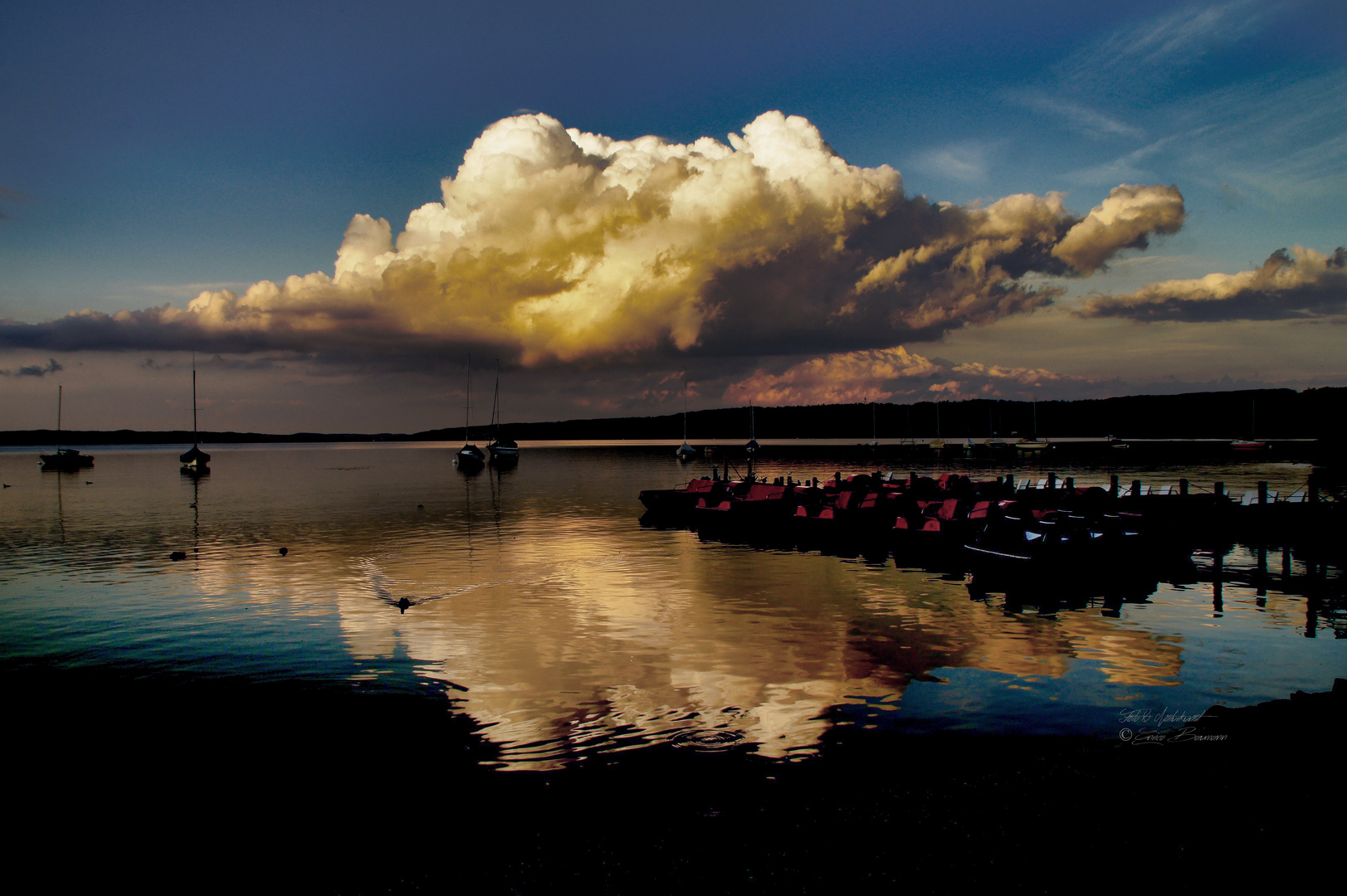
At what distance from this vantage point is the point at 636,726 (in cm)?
1366

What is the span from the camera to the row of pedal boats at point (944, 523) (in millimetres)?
27781

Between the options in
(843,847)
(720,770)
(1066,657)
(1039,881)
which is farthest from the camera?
(1066,657)

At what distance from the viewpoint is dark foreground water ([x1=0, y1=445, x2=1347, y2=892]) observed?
913cm

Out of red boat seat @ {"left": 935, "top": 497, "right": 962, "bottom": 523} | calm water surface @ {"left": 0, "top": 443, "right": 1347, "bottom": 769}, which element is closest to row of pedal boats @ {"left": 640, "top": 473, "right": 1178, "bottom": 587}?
red boat seat @ {"left": 935, "top": 497, "right": 962, "bottom": 523}

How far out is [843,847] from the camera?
8.91m

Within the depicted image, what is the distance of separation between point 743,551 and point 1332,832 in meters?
30.5

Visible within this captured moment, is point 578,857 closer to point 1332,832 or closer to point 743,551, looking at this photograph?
point 1332,832

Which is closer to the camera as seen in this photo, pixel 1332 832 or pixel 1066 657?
pixel 1332 832

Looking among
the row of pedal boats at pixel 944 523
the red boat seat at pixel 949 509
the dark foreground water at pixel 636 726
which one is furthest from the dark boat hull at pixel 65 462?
the red boat seat at pixel 949 509

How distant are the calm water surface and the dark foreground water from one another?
13 centimetres

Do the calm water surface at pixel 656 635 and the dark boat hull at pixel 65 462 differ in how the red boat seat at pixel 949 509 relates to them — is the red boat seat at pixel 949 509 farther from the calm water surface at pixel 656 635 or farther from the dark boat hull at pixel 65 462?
the dark boat hull at pixel 65 462

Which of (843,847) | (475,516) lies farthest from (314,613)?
(475,516)

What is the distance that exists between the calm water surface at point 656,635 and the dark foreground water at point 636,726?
0.13 metres

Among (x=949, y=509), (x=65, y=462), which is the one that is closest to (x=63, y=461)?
(x=65, y=462)
